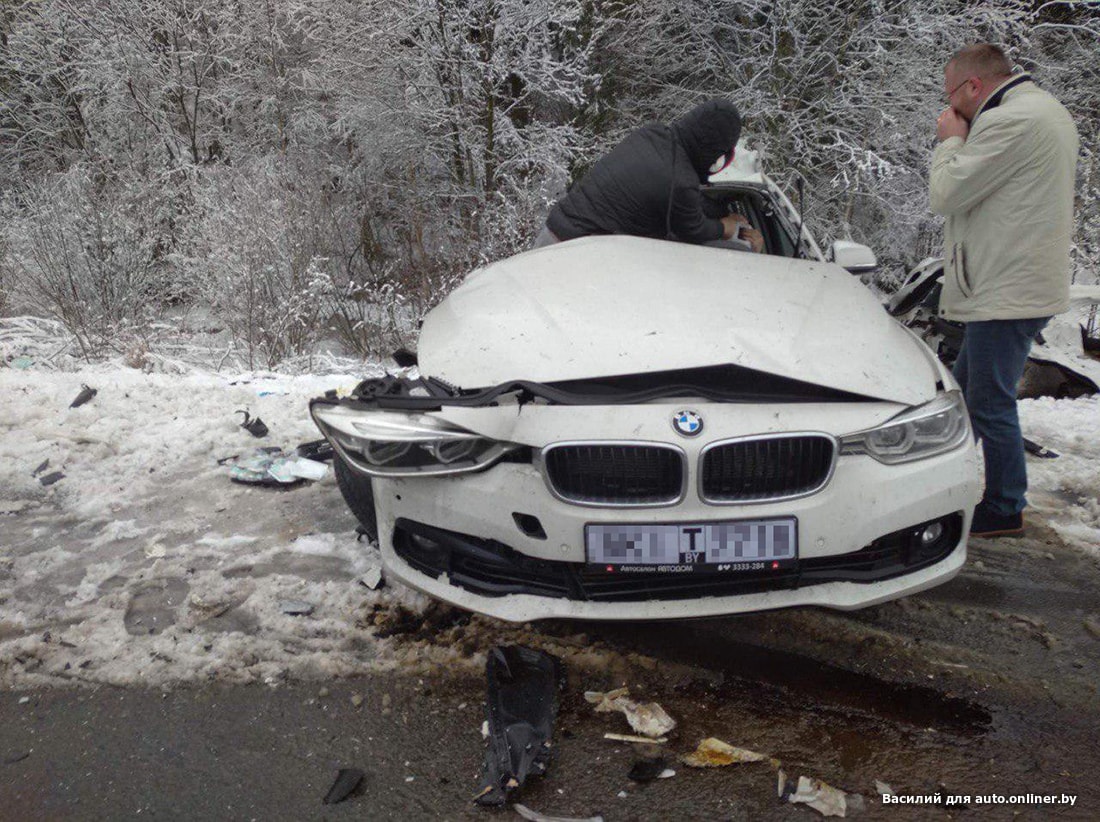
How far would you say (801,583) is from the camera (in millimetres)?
2236

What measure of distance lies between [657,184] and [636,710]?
238 cm

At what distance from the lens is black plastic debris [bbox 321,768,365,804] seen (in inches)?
77.2

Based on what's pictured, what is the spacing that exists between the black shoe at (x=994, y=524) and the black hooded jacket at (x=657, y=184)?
1.70 meters

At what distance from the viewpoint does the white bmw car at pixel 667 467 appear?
2.15 m

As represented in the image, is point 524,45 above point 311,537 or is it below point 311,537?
above

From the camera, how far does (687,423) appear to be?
2166mm

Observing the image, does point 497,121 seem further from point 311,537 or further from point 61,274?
point 311,537

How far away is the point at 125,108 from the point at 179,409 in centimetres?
1202

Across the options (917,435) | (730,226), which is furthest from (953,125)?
(917,435)

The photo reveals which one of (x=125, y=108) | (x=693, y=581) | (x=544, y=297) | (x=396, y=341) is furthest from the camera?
(x=125, y=108)

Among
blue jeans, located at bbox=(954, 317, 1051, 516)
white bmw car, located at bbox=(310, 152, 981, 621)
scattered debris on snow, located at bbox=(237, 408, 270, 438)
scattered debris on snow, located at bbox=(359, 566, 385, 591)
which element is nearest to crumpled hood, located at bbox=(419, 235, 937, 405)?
white bmw car, located at bbox=(310, 152, 981, 621)

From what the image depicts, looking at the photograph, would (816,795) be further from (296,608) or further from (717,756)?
(296,608)

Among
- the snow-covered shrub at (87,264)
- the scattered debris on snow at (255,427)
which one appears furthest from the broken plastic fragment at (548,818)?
the snow-covered shrub at (87,264)

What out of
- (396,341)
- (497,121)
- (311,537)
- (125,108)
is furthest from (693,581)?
(125,108)
